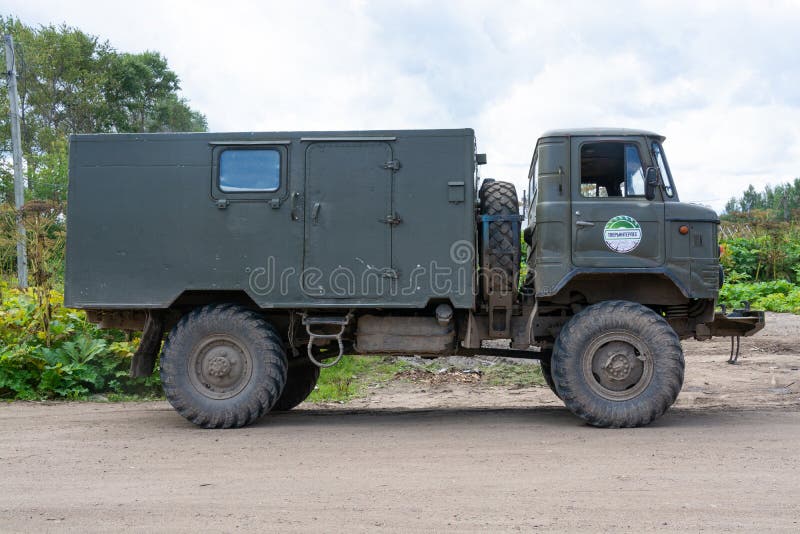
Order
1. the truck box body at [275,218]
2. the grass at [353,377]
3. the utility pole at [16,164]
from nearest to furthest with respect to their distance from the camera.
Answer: the truck box body at [275,218], the grass at [353,377], the utility pole at [16,164]

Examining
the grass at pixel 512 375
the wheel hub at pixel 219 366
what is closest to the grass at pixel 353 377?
the grass at pixel 512 375

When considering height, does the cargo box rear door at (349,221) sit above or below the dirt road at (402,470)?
above

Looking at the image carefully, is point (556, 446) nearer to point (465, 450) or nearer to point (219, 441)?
point (465, 450)

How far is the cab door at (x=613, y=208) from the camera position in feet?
25.1

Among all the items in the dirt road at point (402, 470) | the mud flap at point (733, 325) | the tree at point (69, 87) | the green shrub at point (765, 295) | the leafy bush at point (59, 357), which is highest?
the tree at point (69, 87)

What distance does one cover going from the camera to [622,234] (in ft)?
25.1

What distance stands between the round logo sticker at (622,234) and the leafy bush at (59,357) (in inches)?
249

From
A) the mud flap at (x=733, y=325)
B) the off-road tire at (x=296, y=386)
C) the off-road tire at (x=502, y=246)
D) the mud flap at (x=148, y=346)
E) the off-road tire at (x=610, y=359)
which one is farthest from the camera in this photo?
the off-road tire at (x=296, y=386)

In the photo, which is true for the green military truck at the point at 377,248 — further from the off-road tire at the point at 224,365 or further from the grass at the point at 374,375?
the grass at the point at 374,375

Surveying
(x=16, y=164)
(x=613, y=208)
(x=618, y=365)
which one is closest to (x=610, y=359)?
A: (x=618, y=365)

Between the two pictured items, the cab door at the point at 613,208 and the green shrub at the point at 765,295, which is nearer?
the cab door at the point at 613,208

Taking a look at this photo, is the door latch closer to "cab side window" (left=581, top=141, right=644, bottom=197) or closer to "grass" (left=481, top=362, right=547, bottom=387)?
"cab side window" (left=581, top=141, right=644, bottom=197)

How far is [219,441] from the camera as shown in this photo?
7.29 m

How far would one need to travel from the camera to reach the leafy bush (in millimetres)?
9906
